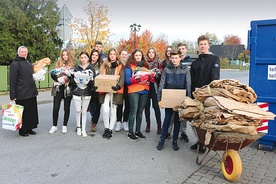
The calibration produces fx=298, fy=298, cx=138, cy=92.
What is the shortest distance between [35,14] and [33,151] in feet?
41.3

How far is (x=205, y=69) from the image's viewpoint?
18.0 feet

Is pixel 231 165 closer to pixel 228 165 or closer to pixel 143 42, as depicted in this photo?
pixel 228 165

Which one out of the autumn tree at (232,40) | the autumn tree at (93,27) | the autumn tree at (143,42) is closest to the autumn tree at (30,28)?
the autumn tree at (93,27)

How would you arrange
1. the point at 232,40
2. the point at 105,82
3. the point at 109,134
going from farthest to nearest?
1. the point at 232,40
2. the point at 109,134
3. the point at 105,82

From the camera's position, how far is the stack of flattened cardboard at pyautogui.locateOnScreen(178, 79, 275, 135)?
4.20 metres

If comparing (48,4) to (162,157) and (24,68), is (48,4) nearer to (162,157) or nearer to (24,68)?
(24,68)

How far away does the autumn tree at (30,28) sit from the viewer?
15.0 m

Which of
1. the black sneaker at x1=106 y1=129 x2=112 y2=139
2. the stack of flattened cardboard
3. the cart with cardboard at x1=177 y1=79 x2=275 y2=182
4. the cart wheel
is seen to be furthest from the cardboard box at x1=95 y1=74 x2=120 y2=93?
the cart wheel

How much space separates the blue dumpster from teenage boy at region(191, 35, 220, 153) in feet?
2.96

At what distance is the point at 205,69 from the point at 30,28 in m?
12.6

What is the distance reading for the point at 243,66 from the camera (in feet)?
228

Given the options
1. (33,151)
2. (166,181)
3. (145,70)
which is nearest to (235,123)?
(166,181)

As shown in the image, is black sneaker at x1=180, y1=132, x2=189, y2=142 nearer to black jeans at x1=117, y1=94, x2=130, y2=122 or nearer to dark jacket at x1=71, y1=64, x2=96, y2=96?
black jeans at x1=117, y1=94, x2=130, y2=122

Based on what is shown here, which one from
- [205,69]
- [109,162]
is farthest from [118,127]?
[205,69]
